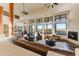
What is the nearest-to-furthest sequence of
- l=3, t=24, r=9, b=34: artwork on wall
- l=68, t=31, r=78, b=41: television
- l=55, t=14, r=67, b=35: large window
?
l=68, t=31, r=78, b=41: television < l=55, t=14, r=67, b=35: large window < l=3, t=24, r=9, b=34: artwork on wall

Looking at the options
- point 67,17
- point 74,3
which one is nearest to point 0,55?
point 67,17

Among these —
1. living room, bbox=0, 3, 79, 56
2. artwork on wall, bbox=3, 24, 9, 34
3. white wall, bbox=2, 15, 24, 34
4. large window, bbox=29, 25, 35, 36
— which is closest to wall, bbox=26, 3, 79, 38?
living room, bbox=0, 3, 79, 56

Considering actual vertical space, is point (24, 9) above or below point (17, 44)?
above

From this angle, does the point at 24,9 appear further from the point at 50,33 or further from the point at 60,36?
the point at 60,36

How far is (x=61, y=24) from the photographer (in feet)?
8.02

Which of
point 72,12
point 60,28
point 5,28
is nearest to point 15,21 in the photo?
point 5,28

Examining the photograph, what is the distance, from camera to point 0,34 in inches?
101

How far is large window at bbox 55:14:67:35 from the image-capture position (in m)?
2.34

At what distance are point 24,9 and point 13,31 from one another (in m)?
0.60

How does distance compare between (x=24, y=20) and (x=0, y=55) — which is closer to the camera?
(x=0, y=55)

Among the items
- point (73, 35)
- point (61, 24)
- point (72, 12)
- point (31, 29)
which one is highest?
point (72, 12)

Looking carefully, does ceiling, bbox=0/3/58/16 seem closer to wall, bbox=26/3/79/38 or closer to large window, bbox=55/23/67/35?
wall, bbox=26/3/79/38

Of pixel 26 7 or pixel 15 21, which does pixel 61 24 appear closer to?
pixel 26 7

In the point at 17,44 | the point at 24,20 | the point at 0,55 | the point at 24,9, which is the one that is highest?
the point at 24,9
